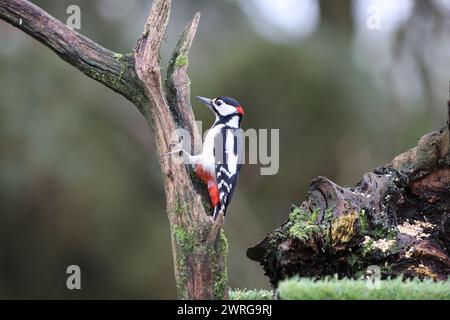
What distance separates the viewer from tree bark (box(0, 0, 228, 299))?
13.5 feet

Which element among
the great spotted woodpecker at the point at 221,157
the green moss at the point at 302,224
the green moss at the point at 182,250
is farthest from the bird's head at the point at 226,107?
the green moss at the point at 182,250

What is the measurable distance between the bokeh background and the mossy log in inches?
220

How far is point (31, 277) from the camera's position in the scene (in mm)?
11508

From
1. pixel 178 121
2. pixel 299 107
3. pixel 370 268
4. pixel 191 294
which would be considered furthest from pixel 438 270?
pixel 299 107

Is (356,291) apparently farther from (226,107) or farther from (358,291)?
(226,107)

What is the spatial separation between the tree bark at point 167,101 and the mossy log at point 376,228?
0.55 m

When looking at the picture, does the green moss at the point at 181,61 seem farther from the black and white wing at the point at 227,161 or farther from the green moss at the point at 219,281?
the green moss at the point at 219,281

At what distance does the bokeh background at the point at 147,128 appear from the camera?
10672 millimetres

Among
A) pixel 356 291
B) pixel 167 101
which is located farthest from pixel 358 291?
pixel 167 101

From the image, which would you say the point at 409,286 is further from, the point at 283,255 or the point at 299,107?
the point at 299,107

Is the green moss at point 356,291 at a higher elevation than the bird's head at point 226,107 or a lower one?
lower

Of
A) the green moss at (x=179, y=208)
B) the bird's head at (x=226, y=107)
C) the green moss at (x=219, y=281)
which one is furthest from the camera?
the bird's head at (x=226, y=107)

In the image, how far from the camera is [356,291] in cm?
374

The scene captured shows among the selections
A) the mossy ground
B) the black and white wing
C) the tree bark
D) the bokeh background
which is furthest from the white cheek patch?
the bokeh background
